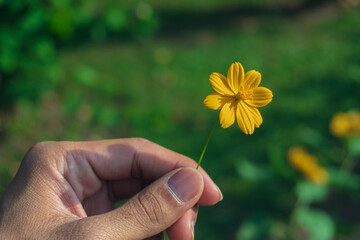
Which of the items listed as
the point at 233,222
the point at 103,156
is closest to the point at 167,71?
the point at 233,222

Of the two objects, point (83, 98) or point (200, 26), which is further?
point (200, 26)

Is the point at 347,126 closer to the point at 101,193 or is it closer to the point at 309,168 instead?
the point at 309,168

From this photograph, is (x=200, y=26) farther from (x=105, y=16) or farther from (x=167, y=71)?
(x=105, y=16)

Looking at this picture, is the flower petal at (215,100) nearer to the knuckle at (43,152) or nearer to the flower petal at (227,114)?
the flower petal at (227,114)

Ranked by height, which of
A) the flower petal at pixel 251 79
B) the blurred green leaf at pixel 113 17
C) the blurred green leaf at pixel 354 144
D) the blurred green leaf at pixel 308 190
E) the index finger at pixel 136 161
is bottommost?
the blurred green leaf at pixel 308 190

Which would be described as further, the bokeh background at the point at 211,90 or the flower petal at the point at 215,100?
the bokeh background at the point at 211,90

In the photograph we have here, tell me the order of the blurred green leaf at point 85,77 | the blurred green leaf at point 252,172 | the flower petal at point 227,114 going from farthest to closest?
the blurred green leaf at point 85,77
the blurred green leaf at point 252,172
the flower petal at point 227,114

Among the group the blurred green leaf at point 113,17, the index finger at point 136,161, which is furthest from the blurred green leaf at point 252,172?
the blurred green leaf at point 113,17

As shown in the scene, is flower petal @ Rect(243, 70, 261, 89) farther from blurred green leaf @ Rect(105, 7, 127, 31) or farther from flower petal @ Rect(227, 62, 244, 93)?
blurred green leaf @ Rect(105, 7, 127, 31)
